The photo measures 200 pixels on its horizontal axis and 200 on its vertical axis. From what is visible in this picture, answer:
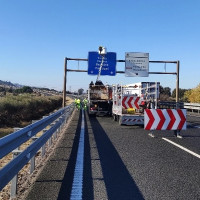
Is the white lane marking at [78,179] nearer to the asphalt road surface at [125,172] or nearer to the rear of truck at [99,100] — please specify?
the asphalt road surface at [125,172]

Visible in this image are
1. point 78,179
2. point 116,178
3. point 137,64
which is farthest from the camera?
point 137,64

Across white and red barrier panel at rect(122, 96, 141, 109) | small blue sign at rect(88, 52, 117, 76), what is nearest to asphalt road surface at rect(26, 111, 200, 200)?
white and red barrier panel at rect(122, 96, 141, 109)

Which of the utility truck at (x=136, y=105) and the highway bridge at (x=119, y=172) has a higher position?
the utility truck at (x=136, y=105)

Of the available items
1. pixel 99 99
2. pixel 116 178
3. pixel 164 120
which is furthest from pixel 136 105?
pixel 116 178

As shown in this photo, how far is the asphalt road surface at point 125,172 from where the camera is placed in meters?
5.46

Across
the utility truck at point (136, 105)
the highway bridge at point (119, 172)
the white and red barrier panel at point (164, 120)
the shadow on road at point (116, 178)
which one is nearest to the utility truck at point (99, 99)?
the utility truck at point (136, 105)

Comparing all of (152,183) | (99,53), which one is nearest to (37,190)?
(152,183)

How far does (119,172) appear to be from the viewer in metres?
6.96

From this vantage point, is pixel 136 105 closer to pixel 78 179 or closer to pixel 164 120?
pixel 164 120

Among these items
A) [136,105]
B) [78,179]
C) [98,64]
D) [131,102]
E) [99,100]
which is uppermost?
[98,64]

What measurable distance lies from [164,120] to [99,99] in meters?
16.0

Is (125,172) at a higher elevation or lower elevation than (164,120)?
lower

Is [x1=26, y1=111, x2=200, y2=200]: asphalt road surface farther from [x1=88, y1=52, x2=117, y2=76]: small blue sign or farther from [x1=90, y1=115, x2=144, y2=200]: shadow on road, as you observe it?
[x1=88, y1=52, x2=117, y2=76]: small blue sign

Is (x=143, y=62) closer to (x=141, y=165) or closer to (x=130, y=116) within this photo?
(x=130, y=116)
